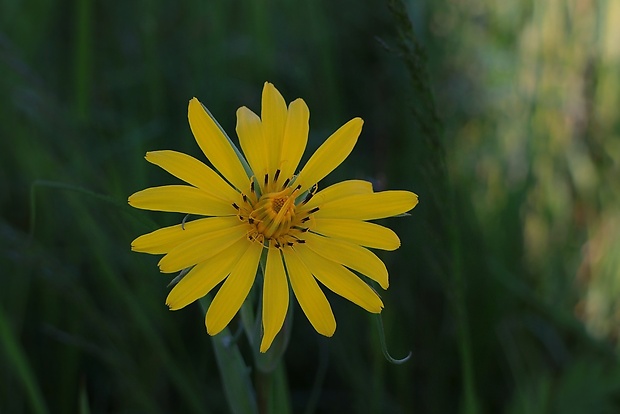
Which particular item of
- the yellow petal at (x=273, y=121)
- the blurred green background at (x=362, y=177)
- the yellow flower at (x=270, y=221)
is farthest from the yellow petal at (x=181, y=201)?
the blurred green background at (x=362, y=177)

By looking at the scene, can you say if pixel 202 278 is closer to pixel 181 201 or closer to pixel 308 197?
pixel 181 201

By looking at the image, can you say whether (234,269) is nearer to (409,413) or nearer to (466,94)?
(409,413)

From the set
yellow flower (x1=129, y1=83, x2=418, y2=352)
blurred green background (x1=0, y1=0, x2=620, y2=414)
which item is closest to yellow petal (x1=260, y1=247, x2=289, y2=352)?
yellow flower (x1=129, y1=83, x2=418, y2=352)

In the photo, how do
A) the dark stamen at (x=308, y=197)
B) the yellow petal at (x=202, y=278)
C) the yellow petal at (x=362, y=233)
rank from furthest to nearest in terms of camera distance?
1. the dark stamen at (x=308, y=197)
2. the yellow petal at (x=362, y=233)
3. the yellow petal at (x=202, y=278)

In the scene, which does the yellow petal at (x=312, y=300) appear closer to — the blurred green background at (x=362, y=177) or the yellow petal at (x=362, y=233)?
the yellow petal at (x=362, y=233)

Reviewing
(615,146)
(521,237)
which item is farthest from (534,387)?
(615,146)

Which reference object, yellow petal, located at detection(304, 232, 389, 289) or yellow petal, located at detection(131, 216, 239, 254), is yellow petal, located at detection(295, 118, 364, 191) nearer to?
yellow petal, located at detection(304, 232, 389, 289)

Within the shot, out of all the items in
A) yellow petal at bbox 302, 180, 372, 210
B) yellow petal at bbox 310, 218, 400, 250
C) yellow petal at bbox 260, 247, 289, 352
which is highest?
yellow petal at bbox 302, 180, 372, 210
